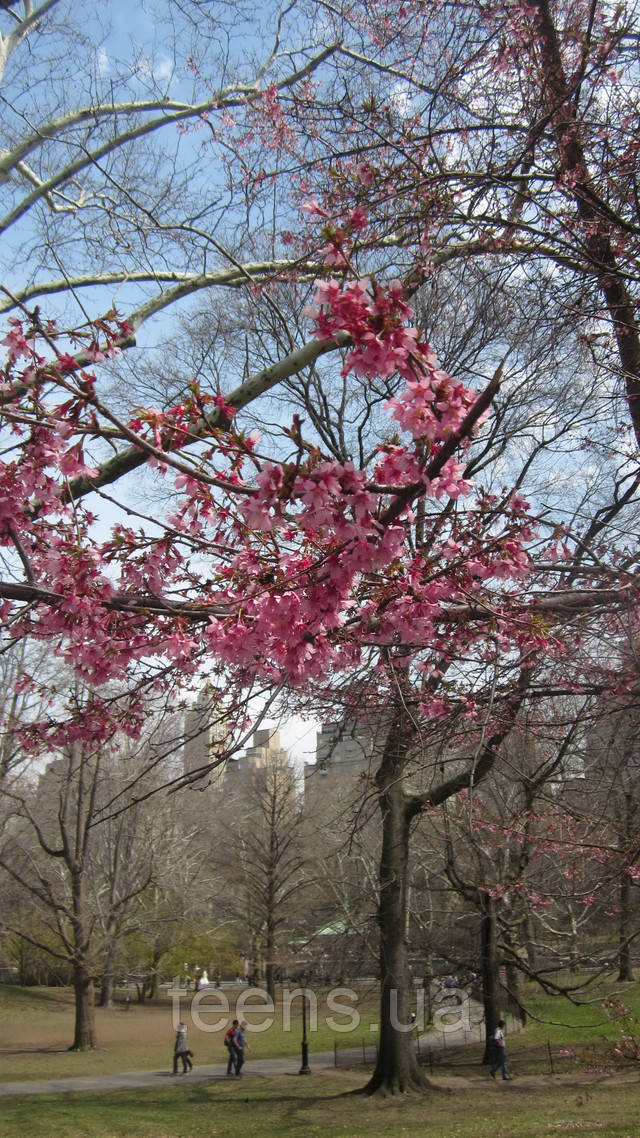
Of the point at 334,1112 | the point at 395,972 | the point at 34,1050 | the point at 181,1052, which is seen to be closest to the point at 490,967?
the point at 395,972

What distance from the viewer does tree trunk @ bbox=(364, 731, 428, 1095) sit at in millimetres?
11125

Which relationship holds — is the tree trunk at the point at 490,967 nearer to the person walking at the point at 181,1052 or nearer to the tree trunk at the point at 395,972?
the tree trunk at the point at 395,972

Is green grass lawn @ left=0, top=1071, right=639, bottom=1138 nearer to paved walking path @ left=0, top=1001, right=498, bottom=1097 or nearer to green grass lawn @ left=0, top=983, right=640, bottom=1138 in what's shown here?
green grass lawn @ left=0, top=983, right=640, bottom=1138

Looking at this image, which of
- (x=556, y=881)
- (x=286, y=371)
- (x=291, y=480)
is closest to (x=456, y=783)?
(x=556, y=881)

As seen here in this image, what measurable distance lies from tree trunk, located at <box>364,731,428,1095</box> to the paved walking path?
4.51 meters

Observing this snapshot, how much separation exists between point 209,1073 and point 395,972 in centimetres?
679

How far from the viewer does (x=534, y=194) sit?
503 centimetres

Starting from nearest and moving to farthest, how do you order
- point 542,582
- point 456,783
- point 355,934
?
point 542,582 → point 456,783 → point 355,934

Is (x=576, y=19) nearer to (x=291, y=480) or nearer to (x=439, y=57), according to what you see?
(x=439, y=57)

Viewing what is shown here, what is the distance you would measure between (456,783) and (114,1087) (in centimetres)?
913

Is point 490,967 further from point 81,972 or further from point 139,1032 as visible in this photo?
point 139,1032

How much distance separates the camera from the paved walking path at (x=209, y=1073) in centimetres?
1341

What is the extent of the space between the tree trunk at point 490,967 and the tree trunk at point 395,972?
1.46 m

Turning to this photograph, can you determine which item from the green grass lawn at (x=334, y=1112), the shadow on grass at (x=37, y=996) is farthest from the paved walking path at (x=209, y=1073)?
the shadow on grass at (x=37, y=996)
